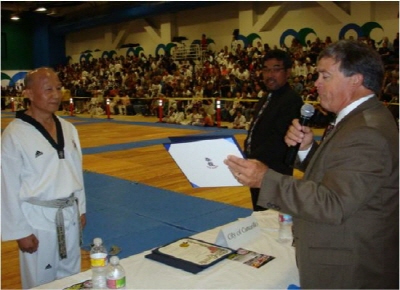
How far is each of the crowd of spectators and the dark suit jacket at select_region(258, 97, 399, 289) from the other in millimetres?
8978

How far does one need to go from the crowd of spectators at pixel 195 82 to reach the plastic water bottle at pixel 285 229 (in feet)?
27.2

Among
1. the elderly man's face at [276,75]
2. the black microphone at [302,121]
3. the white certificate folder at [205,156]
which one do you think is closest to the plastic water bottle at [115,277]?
the white certificate folder at [205,156]

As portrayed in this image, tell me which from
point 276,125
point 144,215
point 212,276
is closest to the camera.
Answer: point 212,276

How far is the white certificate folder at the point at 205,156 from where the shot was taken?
184 cm

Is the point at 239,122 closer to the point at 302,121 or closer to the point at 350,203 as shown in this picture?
the point at 302,121

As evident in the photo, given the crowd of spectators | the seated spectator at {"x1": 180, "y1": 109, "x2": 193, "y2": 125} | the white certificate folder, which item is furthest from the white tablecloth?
the seated spectator at {"x1": 180, "y1": 109, "x2": 193, "y2": 125}

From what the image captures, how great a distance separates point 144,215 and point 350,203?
153 inches

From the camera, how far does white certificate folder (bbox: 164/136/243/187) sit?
184 centimetres

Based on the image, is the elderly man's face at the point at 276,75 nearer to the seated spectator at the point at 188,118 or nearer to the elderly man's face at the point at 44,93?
the elderly man's face at the point at 44,93

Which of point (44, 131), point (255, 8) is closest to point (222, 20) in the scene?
point (255, 8)

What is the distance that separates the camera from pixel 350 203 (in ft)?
4.98

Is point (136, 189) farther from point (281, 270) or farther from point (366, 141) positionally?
point (366, 141)

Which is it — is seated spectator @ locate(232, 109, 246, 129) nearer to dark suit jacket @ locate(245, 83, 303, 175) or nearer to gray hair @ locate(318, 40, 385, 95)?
dark suit jacket @ locate(245, 83, 303, 175)

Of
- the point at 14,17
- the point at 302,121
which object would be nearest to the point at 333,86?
the point at 302,121
